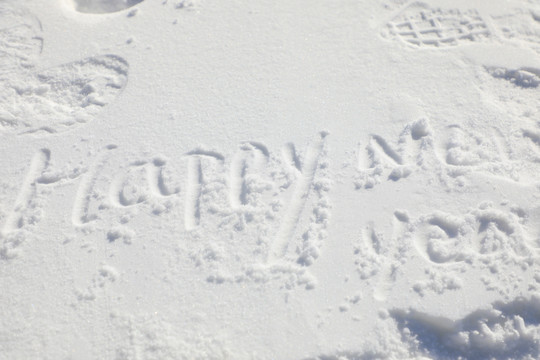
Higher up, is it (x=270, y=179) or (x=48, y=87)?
(x=48, y=87)

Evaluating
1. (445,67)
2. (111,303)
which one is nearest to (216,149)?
(111,303)

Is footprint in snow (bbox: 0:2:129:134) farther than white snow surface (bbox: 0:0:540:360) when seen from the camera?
Yes

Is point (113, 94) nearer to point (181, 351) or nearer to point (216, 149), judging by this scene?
point (216, 149)

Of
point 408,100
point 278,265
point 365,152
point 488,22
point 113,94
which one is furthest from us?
point 488,22

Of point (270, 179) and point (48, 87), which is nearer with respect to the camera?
point (270, 179)

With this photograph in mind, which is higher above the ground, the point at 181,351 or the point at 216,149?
the point at 216,149

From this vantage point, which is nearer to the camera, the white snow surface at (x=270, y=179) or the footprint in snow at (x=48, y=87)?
the white snow surface at (x=270, y=179)

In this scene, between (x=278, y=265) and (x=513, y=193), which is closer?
(x=278, y=265)

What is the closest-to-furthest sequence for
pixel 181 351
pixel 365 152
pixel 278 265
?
1. pixel 181 351
2. pixel 278 265
3. pixel 365 152
